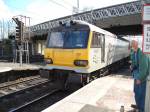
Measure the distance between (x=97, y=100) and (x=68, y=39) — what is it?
4205mm

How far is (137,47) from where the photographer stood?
21.0 feet

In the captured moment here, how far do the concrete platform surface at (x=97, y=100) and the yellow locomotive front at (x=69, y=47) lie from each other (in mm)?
1256

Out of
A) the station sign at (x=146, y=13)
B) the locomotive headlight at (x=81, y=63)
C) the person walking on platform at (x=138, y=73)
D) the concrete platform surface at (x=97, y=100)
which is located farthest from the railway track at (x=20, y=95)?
the station sign at (x=146, y=13)

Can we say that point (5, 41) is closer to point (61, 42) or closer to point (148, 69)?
point (61, 42)

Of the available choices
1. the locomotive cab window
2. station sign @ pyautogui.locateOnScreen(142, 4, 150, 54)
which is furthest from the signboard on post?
the locomotive cab window

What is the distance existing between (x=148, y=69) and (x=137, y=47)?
0.72 meters

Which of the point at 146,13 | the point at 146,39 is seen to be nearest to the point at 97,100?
the point at 146,39

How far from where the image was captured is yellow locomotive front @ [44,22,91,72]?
1095 centimetres

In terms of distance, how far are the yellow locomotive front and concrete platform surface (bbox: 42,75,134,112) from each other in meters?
1.26

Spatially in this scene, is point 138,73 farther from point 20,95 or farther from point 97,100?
point 20,95

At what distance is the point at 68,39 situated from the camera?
11641mm

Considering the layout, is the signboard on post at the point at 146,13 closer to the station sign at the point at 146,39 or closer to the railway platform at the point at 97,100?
the station sign at the point at 146,39

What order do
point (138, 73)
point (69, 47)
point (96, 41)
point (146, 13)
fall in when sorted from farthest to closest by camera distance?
point (96, 41) → point (69, 47) → point (138, 73) → point (146, 13)

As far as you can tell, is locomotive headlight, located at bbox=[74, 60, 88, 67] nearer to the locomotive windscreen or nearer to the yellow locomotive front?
the yellow locomotive front
